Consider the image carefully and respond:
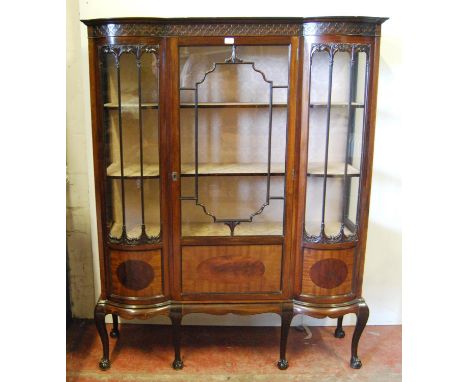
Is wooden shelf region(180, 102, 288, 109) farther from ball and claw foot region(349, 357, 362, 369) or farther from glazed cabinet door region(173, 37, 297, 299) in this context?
ball and claw foot region(349, 357, 362, 369)

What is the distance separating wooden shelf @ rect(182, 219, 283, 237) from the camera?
2311 millimetres

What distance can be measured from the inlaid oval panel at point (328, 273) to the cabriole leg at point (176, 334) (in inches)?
27.7

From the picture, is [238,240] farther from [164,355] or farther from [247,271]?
[164,355]

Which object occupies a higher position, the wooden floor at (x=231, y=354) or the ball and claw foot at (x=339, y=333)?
the ball and claw foot at (x=339, y=333)

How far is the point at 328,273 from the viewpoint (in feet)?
7.55

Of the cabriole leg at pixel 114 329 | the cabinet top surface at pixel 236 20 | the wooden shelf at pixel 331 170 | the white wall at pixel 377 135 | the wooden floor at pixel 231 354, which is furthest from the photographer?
the cabriole leg at pixel 114 329

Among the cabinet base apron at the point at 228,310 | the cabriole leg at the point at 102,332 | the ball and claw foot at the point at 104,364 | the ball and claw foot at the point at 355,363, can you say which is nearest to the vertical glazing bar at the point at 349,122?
the cabinet base apron at the point at 228,310

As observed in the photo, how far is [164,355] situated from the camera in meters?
2.53

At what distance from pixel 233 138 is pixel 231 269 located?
0.66 meters

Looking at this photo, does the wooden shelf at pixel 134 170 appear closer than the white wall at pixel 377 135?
Yes

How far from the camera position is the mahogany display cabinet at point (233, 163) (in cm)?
211

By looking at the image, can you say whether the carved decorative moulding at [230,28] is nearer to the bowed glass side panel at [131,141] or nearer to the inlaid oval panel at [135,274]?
the bowed glass side panel at [131,141]

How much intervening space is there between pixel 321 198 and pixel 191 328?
117 centimetres
